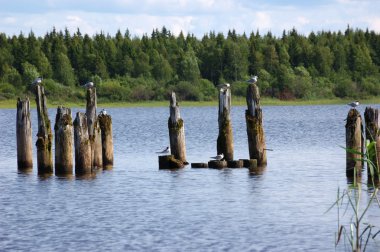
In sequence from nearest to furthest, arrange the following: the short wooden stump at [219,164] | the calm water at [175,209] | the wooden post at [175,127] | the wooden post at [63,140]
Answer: the calm water at [175,209]
the wooden post at [63,140]
the wooden post at [175,127]
the short wooden stump at [219,164]

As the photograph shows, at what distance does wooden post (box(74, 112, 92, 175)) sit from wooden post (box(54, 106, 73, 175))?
24 cm

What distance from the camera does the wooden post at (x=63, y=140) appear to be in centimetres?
3225

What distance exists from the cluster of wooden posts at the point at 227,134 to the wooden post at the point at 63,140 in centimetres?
442

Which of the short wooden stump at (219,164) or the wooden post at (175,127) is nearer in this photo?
the wooden post at (175,127)

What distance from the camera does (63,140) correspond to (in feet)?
106

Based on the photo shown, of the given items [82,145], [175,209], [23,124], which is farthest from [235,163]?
[175,209]

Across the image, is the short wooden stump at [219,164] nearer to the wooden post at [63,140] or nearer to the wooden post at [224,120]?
the wooden post at [224,120]

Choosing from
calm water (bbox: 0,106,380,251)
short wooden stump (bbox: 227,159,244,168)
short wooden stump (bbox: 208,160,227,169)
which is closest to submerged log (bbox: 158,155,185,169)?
calm water (bbox: 0,106,380,251)

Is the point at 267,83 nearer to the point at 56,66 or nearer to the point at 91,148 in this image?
the point at 56,66

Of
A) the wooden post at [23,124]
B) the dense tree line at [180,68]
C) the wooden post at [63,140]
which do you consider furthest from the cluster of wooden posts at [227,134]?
the dense tree line at [180,68]

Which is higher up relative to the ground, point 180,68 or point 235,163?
point 180,68

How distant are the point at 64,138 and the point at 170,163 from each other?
18.1 ft

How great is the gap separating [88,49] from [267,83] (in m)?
42.1

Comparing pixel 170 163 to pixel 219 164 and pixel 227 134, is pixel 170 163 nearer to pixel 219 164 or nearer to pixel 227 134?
pixel 219 164
